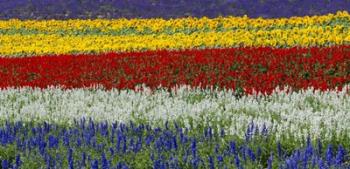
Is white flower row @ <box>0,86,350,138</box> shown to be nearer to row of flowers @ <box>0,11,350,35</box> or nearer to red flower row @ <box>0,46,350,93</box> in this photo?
red flower row @ <box>0,46,350,93</box>

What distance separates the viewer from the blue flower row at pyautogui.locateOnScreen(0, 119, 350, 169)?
18.7ft

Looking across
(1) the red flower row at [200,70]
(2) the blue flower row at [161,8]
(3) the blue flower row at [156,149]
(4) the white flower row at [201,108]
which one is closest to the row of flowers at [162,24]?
(2) the blue flower row at [161,8]

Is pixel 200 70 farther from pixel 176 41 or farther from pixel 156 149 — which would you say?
pixel 176 41

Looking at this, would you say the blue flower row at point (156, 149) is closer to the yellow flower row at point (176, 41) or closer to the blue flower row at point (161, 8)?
the yellow flower row at point (176, 41)

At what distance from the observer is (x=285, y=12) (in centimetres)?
2369

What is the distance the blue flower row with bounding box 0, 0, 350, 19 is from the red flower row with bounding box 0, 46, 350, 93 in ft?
32.5

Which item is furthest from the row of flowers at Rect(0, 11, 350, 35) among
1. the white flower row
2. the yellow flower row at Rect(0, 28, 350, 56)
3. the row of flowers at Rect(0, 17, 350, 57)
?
the white flower row

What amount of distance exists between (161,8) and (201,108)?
18.6 m

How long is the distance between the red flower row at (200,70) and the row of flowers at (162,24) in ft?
21.2

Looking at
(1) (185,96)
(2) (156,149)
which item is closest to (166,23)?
(1) (185,96)

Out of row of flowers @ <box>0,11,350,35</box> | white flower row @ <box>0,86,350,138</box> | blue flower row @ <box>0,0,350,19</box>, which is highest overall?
blue flower row @ <box>0,0,350,19</box>

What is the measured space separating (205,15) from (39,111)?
16.4m

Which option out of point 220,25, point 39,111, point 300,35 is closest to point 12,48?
point 220,25

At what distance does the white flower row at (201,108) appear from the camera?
289 inches
